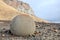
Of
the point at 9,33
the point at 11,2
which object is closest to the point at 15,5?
the point at 11,2

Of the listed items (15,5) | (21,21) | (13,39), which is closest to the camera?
(13,39)

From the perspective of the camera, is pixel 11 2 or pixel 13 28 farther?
pixel 11 2

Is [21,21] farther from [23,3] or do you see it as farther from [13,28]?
[23,3]

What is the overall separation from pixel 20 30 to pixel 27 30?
431 millimetres

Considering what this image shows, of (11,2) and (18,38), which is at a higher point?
(11,2)

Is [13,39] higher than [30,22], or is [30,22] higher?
[30,22]

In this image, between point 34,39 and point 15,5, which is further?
point 15,5

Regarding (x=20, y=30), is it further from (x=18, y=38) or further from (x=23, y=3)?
(x=23, y=3)

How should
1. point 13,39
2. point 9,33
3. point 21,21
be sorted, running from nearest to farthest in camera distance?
point 13,39 < point 21,21 < point 9,33

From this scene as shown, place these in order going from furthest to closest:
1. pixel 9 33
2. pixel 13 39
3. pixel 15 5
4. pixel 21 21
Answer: pixel 15 5 < pixel 9 33 < pixel 21 21 < pixel 13 39

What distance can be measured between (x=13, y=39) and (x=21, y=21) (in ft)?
4.57

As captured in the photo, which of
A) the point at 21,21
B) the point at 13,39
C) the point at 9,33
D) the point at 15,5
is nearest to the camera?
the point at 13,39

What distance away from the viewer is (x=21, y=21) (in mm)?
13852

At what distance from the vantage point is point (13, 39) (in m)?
13.0
